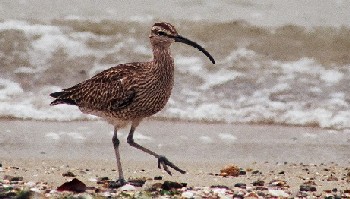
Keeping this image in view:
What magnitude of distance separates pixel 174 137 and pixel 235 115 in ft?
3.74

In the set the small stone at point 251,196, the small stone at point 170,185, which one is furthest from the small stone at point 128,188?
the small stone at point 251,196

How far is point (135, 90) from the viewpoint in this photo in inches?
335

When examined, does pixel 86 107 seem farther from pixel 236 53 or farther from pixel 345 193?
pixel 236 53

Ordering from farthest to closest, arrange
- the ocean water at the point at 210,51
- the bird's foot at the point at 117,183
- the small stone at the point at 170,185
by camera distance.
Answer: the ocean water at the point at 210,51, the bird's foot at the point at 117,183, the small stone at the point at 170,185

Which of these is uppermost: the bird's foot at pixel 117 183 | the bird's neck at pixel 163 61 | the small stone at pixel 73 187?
the bird's neck at pixel 163 61

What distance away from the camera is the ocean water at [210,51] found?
37.9ft

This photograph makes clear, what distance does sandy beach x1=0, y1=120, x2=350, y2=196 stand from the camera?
8.41 meters

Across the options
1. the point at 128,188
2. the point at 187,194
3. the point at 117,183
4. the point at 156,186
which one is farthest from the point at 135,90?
the point at 187,194

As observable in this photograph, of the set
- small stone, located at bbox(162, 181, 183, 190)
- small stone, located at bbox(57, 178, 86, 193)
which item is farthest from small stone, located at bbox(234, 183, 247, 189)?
small stone, located at bbox(57, 178, 86, 193)

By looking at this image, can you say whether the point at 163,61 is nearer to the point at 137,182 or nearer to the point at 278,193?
the point at 137,182

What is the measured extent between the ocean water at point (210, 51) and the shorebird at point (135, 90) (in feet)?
7.37

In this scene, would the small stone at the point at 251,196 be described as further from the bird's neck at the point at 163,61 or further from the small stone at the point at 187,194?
the bird's neck at the point at 163,61

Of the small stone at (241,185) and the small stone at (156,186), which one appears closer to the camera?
the small stone at (156,186)

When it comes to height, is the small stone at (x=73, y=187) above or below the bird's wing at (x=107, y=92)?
below
